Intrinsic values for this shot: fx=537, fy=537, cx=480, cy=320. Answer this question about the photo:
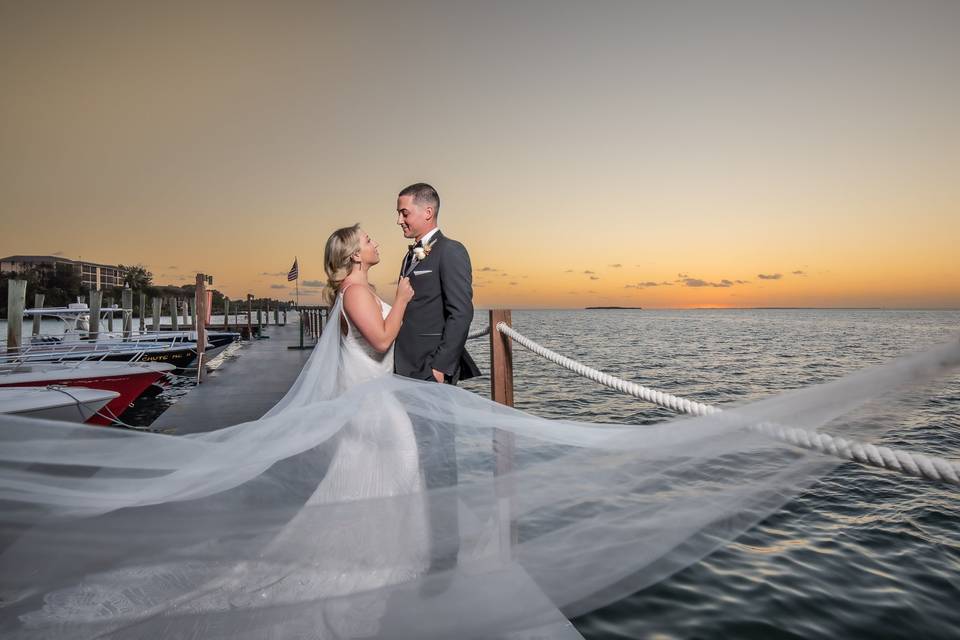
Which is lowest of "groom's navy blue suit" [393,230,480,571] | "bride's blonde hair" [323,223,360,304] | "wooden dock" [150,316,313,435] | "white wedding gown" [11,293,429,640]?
"wooden dock" [150,316,313,435]

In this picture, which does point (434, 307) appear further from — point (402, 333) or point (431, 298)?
point (402, 333)

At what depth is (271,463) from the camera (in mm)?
2133

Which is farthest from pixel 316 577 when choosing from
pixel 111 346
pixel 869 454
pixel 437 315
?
pixel 111 346

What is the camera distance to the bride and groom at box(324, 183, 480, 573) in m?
2.30

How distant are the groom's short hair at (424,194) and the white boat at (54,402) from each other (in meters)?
5.58

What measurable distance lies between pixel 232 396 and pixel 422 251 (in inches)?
350

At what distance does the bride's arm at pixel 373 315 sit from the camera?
9.29 ft

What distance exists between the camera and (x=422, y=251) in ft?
10.2

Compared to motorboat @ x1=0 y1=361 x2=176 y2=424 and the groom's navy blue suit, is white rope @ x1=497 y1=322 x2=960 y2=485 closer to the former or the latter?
the groom's navy blue suit

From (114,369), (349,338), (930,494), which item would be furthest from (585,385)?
(349,338)

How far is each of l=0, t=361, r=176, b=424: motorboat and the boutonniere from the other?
7.49 metres

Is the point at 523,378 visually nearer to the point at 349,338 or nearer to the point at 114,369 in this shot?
the point at 114,369

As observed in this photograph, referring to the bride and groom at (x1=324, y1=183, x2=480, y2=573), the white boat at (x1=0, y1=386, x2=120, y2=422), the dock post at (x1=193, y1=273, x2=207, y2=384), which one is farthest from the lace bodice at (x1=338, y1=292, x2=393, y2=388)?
the dock post at (x1=193, y1=273, x2=207, y2=384)

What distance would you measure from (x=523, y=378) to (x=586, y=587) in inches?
755
